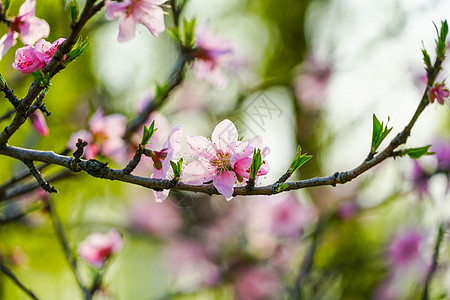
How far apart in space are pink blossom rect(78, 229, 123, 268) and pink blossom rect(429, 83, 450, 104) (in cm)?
142

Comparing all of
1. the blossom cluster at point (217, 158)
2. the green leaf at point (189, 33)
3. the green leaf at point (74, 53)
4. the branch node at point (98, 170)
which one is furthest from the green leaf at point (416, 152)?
the green leaf at point (189, 33)

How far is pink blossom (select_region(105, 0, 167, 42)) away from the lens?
1.32m

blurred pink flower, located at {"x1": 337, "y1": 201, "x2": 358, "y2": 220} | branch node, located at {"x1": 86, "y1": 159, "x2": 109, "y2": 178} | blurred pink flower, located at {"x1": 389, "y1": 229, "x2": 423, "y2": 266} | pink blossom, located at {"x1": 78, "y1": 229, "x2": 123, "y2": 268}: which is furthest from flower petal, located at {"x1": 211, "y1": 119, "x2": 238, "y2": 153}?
blurred pink flower, located at {"x1": 389, "y1": 229, "x2": 423, "y2": 266}

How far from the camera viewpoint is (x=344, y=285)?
3332 millimetres

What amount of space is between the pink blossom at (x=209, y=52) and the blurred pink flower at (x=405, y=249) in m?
1.82

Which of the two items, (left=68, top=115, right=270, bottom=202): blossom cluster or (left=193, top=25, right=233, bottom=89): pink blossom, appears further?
(left=193, top=25, right=233, bottom=89): pink blossom

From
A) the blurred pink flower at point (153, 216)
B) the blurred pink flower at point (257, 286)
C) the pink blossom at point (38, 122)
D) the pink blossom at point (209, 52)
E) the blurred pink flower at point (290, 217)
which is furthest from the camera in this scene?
the blurred pink flower at point (153, 216)

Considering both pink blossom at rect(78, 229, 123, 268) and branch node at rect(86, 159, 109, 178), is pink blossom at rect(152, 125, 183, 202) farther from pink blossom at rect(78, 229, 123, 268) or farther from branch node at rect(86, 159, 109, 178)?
pink blossom at rect(78, 229, 123, 268)

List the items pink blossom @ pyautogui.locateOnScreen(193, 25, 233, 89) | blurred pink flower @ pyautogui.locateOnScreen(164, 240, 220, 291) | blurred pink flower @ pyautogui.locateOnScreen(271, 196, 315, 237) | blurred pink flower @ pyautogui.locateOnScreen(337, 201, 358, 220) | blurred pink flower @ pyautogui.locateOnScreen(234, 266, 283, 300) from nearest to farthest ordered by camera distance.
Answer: pink blossom @ pyautogui.locateOnScreen(193, 25, 233, 89) → blurred pink flower @ pyautogui.locateOnScreen(337, 201, 358, 220) → blurred pink flower @ pyautogui.locateOnScreen(271, 196, 315, 237) → blurred pink flower @ pyautogui.locateOnScreen(234, 266, 283, 300) → blurred pink flower @ pyautogui.locateOnScreen(164, 240, 220, 291)

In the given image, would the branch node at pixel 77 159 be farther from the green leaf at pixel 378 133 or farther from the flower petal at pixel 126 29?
the green leaf at pixel 378 133

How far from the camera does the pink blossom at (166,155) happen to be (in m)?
1.20

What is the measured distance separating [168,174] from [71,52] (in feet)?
1.29

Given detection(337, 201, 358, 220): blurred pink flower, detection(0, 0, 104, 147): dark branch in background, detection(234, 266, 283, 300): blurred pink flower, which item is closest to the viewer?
detection(0, 0, 104, 147): dark branch in background

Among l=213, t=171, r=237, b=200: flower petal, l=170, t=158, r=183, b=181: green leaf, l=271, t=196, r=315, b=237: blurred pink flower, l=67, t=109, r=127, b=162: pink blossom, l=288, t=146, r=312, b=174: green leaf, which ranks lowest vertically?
l=271, t=196, r=315, b=237: blurred pink flower
